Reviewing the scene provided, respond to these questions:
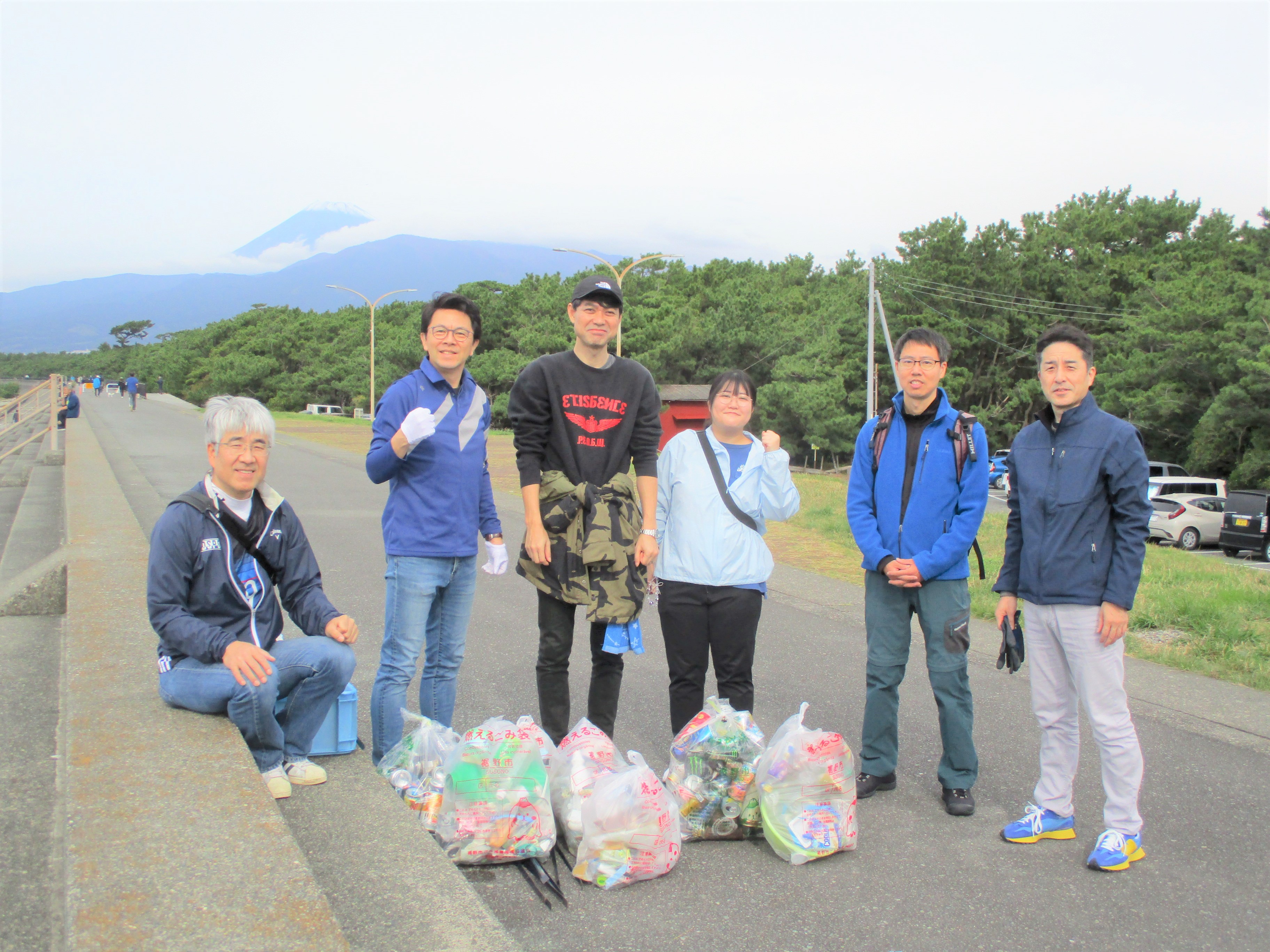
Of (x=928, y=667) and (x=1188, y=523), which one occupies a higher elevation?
(x=928, y=667)

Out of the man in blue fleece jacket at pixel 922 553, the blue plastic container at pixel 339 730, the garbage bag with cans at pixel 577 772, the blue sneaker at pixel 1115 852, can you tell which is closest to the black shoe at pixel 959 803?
the man in blue fleece jacket at pixel 922 553

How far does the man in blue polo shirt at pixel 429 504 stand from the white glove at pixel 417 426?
1 centimetres

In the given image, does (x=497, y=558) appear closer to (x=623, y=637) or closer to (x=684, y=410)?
(x=623, y=637)

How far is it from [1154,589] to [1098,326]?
139 feet

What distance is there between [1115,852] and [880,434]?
170cm

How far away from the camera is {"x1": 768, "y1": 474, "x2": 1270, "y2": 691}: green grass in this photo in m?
5.98

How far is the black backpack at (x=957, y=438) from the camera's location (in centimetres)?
368

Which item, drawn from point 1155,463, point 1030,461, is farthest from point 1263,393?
point 1030,461

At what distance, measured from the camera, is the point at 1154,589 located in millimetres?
8719

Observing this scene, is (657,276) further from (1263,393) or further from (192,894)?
(192,894)

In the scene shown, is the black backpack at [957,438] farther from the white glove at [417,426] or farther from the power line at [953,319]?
the power line at [953,319]

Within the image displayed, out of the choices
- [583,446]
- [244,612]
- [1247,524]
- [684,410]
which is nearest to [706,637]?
[583,446]

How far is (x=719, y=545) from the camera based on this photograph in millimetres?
3645

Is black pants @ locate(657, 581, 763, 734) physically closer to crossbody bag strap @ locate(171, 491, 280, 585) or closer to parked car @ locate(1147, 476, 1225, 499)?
crossbody bag strap @ locate(171, 491, 280, 585)
